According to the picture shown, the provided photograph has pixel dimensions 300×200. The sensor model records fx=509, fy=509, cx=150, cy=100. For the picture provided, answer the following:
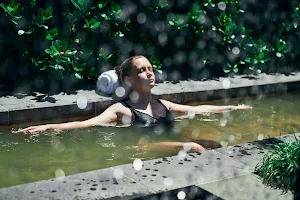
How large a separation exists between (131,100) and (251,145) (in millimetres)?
1872

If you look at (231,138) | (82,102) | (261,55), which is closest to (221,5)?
(261,55)

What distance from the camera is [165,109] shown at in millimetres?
6117

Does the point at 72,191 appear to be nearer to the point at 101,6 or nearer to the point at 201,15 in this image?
the point at 101,6

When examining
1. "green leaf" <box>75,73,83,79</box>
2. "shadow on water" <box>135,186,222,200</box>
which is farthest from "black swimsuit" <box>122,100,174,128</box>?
"shadow on water" <box>135,186,222,200</box>

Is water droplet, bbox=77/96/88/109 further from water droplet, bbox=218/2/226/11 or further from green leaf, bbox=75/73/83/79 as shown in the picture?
water droplet, bbox=218/2/226/11

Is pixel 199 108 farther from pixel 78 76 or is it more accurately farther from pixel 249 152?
pixel 249 152

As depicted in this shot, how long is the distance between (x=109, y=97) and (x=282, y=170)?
3230 mm

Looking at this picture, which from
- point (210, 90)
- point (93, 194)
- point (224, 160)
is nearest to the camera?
point (93, 194)

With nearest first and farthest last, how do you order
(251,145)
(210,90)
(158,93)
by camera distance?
(251,145) → (158,93) → (210,90)

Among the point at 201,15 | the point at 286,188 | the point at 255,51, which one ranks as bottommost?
the point at 286,188

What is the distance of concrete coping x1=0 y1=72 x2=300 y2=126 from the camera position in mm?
5934

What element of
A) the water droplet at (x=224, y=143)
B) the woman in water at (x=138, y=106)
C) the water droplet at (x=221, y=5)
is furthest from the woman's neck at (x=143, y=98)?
the water droplet at (x=221, y=5)

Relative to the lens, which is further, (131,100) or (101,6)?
(101,6)

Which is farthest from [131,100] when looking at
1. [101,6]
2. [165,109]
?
[101,6]
